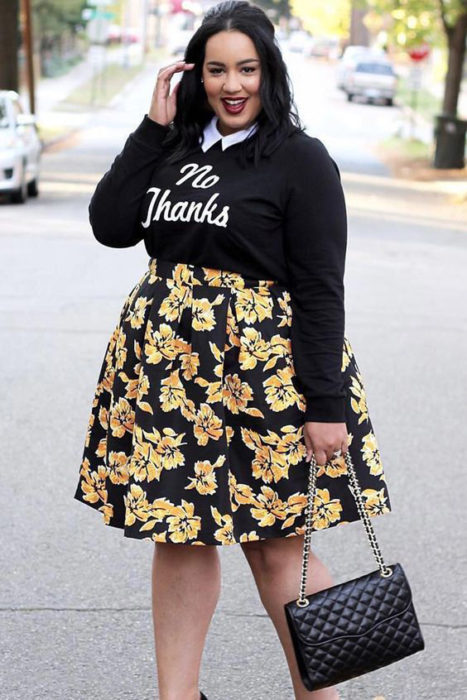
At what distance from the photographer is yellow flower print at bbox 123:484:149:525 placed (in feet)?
10.0

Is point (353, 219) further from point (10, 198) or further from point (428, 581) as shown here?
point (428, 581)

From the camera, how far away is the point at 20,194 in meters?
17.8

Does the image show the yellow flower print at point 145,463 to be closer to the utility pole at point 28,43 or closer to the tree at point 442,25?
the tree at point 442,25

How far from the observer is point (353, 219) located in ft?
59.0

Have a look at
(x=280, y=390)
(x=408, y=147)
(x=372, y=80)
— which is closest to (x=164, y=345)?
(x=280, y=390)

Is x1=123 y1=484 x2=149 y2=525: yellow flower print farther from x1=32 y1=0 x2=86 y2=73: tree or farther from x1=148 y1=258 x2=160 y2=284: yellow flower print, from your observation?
x1=32 y1=0 x2=86 y2=73: tree

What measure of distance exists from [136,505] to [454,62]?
85.7 feet

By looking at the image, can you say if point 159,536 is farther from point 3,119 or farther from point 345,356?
point 3,119

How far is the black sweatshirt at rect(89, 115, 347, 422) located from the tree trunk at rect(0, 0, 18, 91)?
76.5ft

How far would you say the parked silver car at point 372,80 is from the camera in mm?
53844

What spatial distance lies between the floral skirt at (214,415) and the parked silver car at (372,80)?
52.2m

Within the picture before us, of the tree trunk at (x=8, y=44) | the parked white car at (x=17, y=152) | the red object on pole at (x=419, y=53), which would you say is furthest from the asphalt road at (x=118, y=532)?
the red object on pole at (x=419, y=53)

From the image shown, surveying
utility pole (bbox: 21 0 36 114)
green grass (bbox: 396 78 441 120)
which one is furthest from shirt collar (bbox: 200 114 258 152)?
green grass (bbox: 396 78 441 120)

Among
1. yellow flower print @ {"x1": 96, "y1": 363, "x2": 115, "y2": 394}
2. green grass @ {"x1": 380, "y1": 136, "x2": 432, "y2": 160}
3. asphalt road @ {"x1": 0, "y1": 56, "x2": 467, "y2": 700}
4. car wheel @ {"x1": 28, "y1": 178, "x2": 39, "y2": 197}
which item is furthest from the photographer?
green grass @ {"x1": 380, "y1": 136, "x2": 432, "y2": 160}
